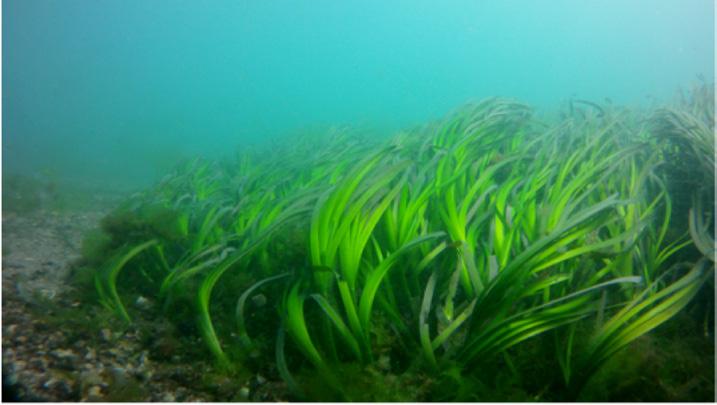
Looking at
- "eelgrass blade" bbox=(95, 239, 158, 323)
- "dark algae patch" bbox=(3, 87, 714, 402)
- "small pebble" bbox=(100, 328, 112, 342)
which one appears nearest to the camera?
"dark algae patch" bbox=(3, 87, 714, 402)

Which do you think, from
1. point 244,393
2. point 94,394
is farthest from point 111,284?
point 244,393

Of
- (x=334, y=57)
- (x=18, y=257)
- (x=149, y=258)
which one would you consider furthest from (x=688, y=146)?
(x=334, y=57)

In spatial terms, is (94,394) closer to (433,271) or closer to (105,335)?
(105,335)

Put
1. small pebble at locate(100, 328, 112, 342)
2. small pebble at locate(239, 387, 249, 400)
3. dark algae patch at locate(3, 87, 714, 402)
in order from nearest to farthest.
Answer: dark algae patch at locate(3, 87, 714, 402) < small pebble at locate(239, 387, 249, 400) < small pebble at locate(100, 328, 112, 342)

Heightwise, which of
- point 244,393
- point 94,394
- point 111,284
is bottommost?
point 244,393

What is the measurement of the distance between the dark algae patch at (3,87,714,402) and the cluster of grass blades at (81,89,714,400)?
0.4 inches

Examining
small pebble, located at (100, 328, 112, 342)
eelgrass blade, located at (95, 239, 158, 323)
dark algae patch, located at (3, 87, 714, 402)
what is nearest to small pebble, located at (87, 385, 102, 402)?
dark algae patch, located at (3, 87, 714, 402)

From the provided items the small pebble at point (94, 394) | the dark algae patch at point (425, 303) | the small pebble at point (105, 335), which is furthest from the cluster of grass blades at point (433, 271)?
the small pebble at point (94, 394)

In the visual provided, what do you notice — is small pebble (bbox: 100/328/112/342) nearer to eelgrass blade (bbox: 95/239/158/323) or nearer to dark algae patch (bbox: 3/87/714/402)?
dark algae patch (bbox: 3/87/714/402)

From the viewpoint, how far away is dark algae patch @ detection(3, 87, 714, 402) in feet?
4.68

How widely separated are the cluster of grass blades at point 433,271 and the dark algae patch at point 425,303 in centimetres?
1

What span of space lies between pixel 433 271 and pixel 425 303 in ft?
0.72

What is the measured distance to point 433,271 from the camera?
5.64 feet

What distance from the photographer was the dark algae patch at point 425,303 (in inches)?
56.2
